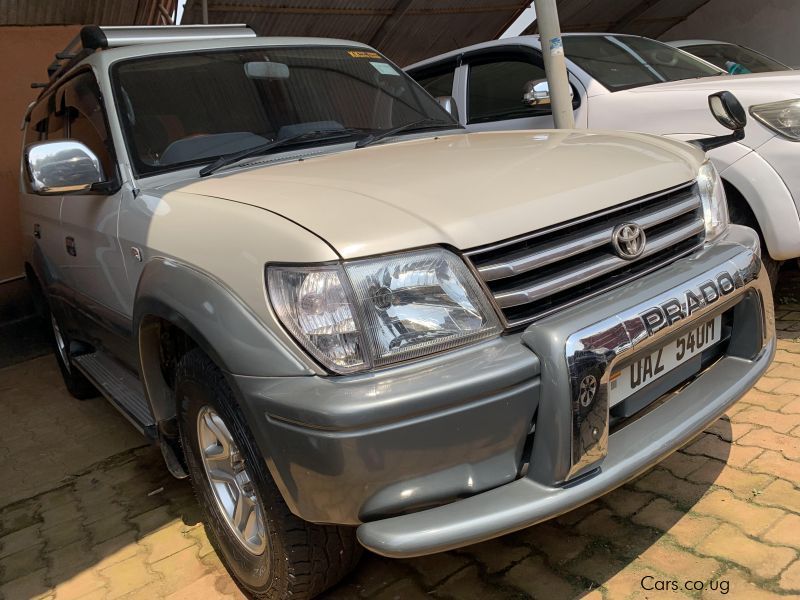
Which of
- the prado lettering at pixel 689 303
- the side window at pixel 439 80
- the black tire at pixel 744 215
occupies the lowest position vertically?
the black tire at pixel 744 215

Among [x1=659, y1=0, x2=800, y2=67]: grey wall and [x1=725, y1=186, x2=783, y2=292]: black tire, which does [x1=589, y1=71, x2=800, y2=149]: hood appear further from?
[x1=659, y1=0, x2=800, y2=67]: grey wall

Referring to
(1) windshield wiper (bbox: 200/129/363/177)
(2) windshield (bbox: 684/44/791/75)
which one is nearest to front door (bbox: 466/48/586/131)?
(1) windshield wiper (bbox: 200/129/363/177)

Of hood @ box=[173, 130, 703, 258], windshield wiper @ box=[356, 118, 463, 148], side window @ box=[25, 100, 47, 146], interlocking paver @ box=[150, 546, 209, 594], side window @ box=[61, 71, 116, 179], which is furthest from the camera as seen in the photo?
side window @ box=[25, 100, 47, 146]

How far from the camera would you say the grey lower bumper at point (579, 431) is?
166 centimetres

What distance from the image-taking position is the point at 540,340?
1736mm

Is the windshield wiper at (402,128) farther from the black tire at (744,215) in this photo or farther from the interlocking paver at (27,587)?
the interlocking paver at (27,587)

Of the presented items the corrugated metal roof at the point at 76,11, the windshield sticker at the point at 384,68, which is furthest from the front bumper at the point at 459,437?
the corrugated metal roof at the point at 76,11

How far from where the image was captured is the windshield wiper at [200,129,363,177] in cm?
254

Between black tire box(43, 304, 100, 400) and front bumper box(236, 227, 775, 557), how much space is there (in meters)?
3.03

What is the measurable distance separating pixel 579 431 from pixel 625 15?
12.4m

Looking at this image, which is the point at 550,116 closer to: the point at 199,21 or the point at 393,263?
the point at 393,263

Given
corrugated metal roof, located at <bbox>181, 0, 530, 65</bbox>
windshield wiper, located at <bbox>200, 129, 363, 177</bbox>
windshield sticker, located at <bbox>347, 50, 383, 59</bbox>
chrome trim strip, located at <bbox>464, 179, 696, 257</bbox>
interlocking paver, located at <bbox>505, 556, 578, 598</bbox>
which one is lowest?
interlocking paver, located at <bbox>505, 556, 578, 598</bbox>

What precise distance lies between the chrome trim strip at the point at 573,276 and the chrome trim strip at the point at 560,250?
4 centimetres

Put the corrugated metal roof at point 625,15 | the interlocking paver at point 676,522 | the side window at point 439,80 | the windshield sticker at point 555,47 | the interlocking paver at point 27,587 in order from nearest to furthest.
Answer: the interlocking paver at point 676,522 < the interlocking paver at point 27,587 < the windshield sticker at point 555,47 < the side window at point 439,80 < the corrugated metal roof at point 625,15
